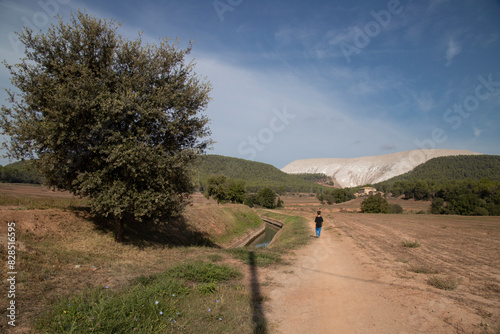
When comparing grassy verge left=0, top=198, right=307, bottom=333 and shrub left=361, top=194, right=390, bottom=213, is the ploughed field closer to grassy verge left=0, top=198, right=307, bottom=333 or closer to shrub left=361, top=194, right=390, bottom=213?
grassy verge left=0, top=198, right=307, bottom=333

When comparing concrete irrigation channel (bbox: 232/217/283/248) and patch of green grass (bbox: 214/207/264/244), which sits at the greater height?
patch of green grass (bbox: 214/207/264/244)

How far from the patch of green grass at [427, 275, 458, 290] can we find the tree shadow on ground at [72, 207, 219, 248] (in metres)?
10.3

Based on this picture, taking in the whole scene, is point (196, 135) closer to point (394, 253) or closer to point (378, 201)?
point (394, 253)

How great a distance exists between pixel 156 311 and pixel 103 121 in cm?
765

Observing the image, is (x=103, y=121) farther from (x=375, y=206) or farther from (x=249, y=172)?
(x=249, y=172)

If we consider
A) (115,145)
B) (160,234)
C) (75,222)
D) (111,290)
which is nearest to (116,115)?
(115,145)

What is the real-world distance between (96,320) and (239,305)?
2628 millimetres

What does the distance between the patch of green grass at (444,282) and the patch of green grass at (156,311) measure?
16.8ft

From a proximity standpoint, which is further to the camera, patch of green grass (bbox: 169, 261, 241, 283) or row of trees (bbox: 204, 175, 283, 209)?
row of trees (bbox: 204, 175, 283, 209)

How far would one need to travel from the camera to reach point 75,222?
12055 millimetres

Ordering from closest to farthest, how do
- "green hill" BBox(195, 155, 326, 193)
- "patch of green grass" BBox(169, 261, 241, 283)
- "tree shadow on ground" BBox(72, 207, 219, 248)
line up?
"patch of green grass" BBox(169, 261, 241, 283) < "tree shadow on ground" BBox(72, 207, 219, 248) < "green hill" BBox(195, 155, 326, 193)

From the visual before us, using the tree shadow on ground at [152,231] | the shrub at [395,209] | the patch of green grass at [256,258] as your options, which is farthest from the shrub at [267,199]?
the patch of green grass at [256,258]

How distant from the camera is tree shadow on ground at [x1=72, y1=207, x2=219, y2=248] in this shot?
13.2 metres

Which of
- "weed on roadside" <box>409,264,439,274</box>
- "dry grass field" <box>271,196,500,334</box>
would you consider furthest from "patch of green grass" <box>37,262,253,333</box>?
"weed on roadside" <box>409,264,439,274</box>
